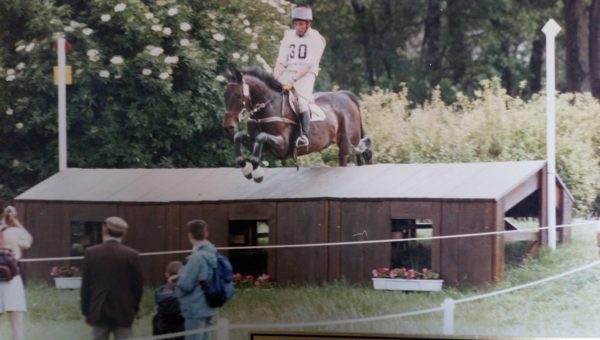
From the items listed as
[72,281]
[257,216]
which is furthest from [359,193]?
[72,281]

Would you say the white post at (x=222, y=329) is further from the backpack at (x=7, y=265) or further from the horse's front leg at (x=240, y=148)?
the backpack at (x=7, y=265)

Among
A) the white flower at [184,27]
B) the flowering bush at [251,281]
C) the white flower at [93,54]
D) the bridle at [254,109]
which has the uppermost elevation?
the white flower at [184,27]

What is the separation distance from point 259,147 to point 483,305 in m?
1.08

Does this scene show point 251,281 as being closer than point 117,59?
Yes

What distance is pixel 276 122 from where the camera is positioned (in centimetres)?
409

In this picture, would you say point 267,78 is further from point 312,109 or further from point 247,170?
point 247,170

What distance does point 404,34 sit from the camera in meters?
4.06

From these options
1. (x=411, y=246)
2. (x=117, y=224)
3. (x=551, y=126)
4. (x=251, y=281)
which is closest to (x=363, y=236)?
(x=411, y=246)

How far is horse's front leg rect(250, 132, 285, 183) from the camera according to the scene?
4066mm

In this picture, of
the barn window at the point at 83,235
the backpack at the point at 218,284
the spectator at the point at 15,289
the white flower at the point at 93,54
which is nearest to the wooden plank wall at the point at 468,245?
the backpack at the point at 218,284

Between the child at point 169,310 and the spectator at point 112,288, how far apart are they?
0.09m

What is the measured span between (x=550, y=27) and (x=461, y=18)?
1.15 feet

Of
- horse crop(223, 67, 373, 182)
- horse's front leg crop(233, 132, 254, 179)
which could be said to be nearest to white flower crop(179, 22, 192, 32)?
horse crop(223, 67, 373, 182)

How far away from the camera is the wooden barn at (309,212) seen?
12.9 feet
